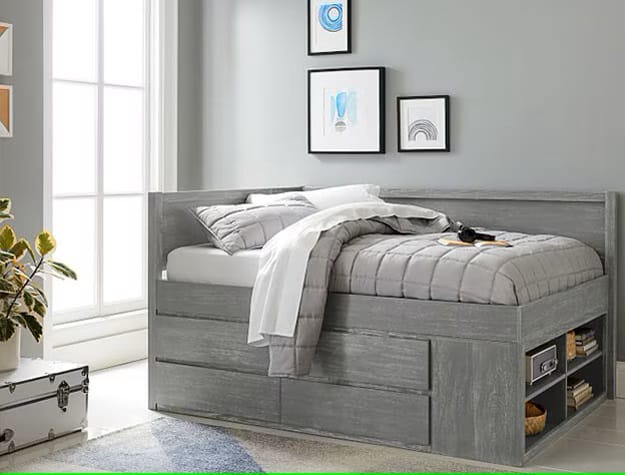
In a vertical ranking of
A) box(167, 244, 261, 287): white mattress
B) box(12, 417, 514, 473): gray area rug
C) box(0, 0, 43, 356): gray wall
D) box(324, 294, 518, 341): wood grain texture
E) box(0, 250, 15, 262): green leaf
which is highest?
box(0, 0, 43, 356): gray wall

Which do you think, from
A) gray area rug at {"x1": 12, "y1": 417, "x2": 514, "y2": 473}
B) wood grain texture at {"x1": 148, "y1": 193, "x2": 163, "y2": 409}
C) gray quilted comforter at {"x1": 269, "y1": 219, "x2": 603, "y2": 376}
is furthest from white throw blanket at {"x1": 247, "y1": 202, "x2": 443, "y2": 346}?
wood grain texture at {"x1": 148, "y1": 193, "x2": 163, "y2": 409}

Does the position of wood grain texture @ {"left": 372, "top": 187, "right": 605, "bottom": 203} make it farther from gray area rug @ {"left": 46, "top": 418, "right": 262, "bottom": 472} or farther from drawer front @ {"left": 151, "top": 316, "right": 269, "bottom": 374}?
gray area rug @ {"left": 46, "top": 418, "right": 262, "bottom": 472}

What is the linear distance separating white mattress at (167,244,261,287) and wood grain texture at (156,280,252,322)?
0.03m

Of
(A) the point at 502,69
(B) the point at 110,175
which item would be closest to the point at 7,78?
(B) the point at 110,175

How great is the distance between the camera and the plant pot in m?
3.43

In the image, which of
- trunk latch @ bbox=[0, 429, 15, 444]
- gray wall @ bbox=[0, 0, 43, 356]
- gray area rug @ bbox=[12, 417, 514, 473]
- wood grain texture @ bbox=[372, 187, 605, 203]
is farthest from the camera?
wood grain texture @ bbox=[372, 187, 605, 203]

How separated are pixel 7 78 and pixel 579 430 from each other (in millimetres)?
2574

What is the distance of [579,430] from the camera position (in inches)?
141

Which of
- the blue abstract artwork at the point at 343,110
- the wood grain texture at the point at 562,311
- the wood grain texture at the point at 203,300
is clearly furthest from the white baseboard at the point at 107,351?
the wood grain texture at the point at 562,311

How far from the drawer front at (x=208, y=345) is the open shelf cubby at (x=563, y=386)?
0.97 m

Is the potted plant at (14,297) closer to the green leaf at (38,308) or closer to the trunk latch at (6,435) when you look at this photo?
the green leaf at (38,308)

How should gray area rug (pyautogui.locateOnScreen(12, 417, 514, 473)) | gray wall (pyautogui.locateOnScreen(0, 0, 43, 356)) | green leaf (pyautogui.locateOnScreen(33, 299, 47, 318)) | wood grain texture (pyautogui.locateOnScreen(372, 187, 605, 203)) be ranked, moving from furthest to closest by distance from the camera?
wood grain texture (pyautogui.locateOnScreen(372, 187, 605, 203)) < gray wall (pyautogui.locateOnScreen(0, 0, 43, 356)) < green leaf (pyautogui.locateOnScreen(33, 299, 47, 318)) < gray area rug (pyautogui.locateOnScreen(12, 417, 514, 473))

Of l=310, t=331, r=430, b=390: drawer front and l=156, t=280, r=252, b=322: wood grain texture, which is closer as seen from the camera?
l=310, t=331, r=430, b=390: drawer front

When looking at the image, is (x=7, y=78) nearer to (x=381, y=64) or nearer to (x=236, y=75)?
(x=236, y=75)
